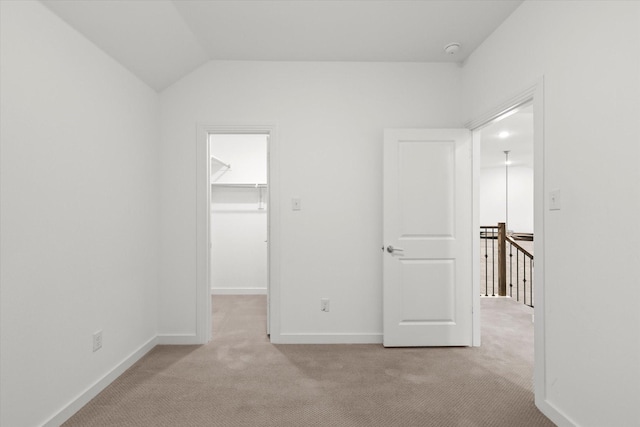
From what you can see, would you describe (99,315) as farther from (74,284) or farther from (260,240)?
(260,240)

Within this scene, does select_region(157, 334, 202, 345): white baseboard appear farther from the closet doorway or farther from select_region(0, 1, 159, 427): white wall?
the closet doorway

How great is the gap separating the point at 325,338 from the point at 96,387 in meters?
1.74

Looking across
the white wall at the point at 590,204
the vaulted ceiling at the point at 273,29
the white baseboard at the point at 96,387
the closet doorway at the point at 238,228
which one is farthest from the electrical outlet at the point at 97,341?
the white wall at the point at 590,204

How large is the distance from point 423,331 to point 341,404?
1182mm

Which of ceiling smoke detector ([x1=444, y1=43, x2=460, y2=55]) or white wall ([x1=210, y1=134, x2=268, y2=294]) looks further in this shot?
white wall ([x1=210, y1=134, x2=268, y2=294])

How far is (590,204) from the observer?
159cm

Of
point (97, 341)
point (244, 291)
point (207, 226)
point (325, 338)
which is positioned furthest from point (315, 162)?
point (244, 291)

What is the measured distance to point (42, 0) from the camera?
170 centimetres

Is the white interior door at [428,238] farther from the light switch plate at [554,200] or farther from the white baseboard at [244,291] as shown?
the white baseboard at [244,291]

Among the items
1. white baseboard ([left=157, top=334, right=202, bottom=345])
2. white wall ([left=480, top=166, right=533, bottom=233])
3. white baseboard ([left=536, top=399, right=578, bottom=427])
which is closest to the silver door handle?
white baseboard ([left=536, top=399, right=578, bottom=427])

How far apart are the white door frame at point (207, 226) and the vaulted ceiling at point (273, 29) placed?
0.62 m

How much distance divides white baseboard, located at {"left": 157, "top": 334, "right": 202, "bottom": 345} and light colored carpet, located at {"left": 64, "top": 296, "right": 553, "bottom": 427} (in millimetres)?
70

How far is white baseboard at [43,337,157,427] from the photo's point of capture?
5.92ft

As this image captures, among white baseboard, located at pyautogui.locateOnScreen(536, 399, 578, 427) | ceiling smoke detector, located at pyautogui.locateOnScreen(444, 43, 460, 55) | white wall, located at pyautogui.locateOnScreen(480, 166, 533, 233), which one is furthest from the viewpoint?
white wall, located at pyautogui.locateOnScreen(480, 166, 533, 233)
